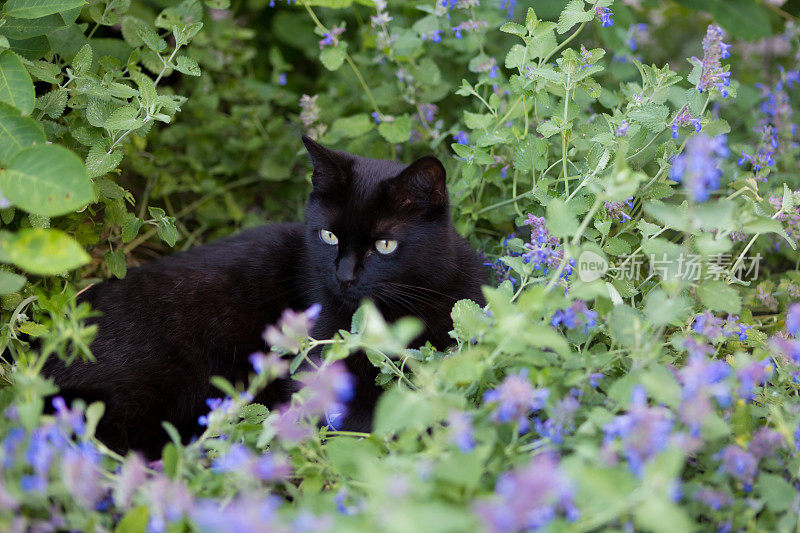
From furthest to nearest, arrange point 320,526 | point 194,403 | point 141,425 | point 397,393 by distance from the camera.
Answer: point 194,403, point 141,425, point 397,393, point 320,526

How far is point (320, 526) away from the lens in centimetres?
76

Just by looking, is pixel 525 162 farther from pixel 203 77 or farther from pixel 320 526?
pixel 203 77

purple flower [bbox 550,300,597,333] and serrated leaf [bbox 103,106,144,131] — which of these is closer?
purple flower [bbox 550,300,597,333]

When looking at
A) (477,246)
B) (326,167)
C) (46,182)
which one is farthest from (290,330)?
(477,246)

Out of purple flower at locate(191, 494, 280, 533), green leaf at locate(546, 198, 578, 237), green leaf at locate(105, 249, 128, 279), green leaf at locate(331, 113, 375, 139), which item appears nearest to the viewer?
purple flower at locate(191, 494, 280, 533)

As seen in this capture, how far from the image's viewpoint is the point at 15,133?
4.32 ft

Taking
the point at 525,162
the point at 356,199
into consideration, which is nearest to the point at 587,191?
the point at 525,162

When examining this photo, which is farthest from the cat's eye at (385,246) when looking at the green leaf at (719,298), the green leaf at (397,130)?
the green leaf at (719,298)

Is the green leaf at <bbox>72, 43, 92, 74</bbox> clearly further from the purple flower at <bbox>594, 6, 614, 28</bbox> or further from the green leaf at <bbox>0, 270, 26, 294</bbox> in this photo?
the purple flower at <bbox>594, 6, 614, 28</bbox>

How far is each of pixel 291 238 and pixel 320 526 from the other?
1.33 metres

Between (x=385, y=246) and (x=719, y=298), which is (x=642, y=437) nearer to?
(x=719, y=298)

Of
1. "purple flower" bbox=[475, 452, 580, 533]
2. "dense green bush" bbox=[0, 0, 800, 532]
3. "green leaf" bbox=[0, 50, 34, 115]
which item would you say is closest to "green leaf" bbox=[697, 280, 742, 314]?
"dense green bush" bbox=[0, 0, 800, 532]

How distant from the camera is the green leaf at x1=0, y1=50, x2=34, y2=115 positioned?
4.52 feet

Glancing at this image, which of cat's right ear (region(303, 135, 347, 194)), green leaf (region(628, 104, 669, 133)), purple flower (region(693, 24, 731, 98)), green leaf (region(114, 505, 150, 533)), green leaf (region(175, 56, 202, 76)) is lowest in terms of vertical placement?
green leaf (region(114, 505, 150, 533))
